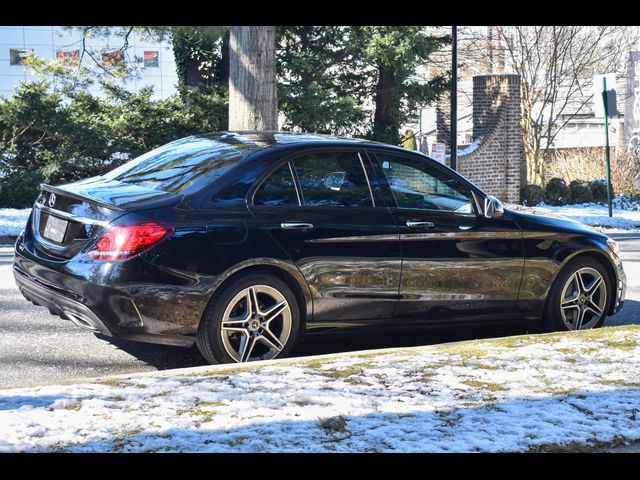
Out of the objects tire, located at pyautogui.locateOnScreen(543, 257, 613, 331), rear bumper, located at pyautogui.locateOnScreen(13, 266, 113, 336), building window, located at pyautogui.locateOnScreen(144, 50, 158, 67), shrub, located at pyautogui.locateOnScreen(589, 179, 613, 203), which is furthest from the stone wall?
building window, located at pyautogui.locateOnScreen(144, 50, 158, 67)

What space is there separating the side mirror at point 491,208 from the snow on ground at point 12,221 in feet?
33.3

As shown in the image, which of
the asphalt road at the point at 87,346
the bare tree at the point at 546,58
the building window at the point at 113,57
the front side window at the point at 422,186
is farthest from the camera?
the bare tree at the point at 546,58

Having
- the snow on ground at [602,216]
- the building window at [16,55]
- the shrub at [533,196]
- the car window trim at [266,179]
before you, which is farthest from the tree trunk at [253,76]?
the building window at [16,55]

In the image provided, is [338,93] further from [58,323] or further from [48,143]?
[58,323]

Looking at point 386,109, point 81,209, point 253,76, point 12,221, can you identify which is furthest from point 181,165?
point 386,109

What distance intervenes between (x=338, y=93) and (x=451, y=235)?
1930 centimetres

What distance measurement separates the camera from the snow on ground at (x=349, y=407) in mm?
3820

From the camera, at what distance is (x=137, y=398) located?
4.48 meters

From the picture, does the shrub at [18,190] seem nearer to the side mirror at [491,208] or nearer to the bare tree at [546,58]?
the side mirror at [491,208]

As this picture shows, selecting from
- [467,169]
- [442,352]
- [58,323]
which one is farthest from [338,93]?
[442,352]

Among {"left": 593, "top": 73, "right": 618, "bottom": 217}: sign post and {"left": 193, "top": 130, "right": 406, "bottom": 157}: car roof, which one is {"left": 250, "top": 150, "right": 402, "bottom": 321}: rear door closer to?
{"left": 193, "top": 130, "right": 406, "bottom": 157}: car roof

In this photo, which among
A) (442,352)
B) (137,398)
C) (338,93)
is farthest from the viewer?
(338,93)

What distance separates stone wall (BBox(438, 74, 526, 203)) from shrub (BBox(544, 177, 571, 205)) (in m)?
1.14
